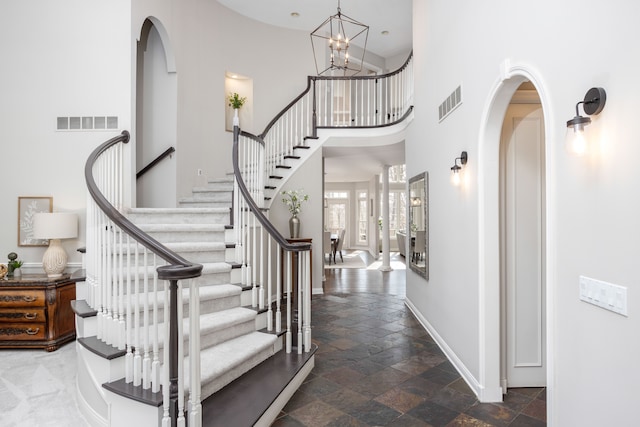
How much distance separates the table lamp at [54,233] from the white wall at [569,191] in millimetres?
4317

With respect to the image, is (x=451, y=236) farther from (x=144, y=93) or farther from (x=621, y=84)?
(x=144, y=93)

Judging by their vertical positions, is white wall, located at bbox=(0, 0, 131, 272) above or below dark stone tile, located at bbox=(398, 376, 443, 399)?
above

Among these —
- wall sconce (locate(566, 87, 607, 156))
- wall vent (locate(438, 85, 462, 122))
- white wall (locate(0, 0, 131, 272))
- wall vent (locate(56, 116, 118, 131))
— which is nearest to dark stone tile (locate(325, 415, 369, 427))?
wall sconce (locate(566, 87, 607, 156))

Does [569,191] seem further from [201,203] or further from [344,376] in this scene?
[201,203]

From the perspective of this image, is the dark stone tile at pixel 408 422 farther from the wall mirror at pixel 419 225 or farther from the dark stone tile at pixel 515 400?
the wall mirror at pixel 419 225

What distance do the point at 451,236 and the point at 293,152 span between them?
3.79 m

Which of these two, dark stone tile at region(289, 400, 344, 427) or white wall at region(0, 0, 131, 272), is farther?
white wall at region(0, 0, 131, 272)

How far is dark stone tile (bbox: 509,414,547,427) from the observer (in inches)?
95.3

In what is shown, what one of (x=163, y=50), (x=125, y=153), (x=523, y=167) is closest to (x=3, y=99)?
(x=125, y=153)

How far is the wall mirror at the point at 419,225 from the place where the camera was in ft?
14.8

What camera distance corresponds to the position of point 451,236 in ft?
11.7

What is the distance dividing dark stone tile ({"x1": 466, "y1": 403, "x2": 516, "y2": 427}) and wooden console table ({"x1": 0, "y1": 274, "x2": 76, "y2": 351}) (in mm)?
4242

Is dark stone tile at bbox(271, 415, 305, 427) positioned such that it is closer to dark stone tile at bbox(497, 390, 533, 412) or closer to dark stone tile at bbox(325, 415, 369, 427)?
dark stone tile at bbox(325, 415, 369, 427)

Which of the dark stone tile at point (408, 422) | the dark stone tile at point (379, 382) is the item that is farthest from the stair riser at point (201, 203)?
the dark stone tile at point (408, 422)
